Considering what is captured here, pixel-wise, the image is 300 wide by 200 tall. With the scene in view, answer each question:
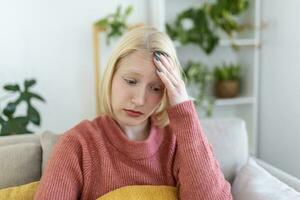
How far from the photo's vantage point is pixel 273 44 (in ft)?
8.17

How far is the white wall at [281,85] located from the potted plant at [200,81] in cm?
39

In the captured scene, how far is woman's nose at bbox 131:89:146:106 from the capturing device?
112 centimetres

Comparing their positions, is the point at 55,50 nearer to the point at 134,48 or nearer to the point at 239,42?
the point at 239,42

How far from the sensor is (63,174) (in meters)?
1.05

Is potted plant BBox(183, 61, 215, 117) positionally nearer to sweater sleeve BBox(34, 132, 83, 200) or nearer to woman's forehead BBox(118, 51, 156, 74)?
woman's forehead BBox(118, 51, 156, 74)

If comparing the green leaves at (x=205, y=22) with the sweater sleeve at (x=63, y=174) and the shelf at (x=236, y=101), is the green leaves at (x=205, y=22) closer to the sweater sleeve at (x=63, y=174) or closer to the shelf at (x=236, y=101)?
the shelf at (x=236, y=101)

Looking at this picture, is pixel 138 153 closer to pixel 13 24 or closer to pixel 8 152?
pixel 8 152

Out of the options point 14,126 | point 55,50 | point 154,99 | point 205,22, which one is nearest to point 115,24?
point 55,50

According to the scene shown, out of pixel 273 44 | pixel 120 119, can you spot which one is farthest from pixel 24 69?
pixel 273 44

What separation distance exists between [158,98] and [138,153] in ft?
0.60

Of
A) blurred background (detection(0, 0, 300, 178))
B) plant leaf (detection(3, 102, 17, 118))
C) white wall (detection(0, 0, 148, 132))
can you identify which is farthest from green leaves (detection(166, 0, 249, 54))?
plant leaf (detection(3, 102, 17, 118))

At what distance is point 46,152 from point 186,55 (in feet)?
4.89

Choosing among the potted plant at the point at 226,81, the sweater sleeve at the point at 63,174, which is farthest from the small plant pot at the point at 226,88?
the sweater sleeve at the point at 63,174

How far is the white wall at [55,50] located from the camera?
220 cm
